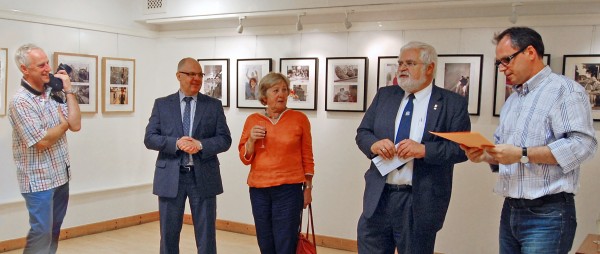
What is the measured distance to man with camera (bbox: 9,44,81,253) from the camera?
10.6ft

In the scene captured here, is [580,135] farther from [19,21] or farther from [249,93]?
[19,21]

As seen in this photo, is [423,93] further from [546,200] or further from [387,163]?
[546,200]

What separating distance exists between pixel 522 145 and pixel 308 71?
10.3 ft

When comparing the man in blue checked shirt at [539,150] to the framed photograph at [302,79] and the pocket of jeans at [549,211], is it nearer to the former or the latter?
the pocket of jeans at [549,211]

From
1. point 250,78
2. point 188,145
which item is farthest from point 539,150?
point 250,78

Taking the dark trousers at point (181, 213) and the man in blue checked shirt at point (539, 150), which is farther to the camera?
the dark trousers at point (181, 213)

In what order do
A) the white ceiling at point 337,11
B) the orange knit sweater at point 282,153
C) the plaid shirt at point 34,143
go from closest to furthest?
1. the plaid shirt at point 34,143
2. the orange knit sweater at point 282,153
3. the white ceiling at point 337,11

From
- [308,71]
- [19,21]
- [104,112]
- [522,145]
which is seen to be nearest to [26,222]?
[104,112]

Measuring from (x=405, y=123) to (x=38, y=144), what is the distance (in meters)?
2.32

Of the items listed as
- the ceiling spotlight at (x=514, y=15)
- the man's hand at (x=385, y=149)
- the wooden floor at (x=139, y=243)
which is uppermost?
the ceiling spotlight at (x=514, y=15)

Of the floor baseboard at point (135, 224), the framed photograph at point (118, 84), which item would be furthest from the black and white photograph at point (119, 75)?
the floor baseboard at point (135, 224)

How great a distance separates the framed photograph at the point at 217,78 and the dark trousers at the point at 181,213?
88.4 inches

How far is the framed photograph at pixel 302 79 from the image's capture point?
5.15 meters

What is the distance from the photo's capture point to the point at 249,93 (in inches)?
217
